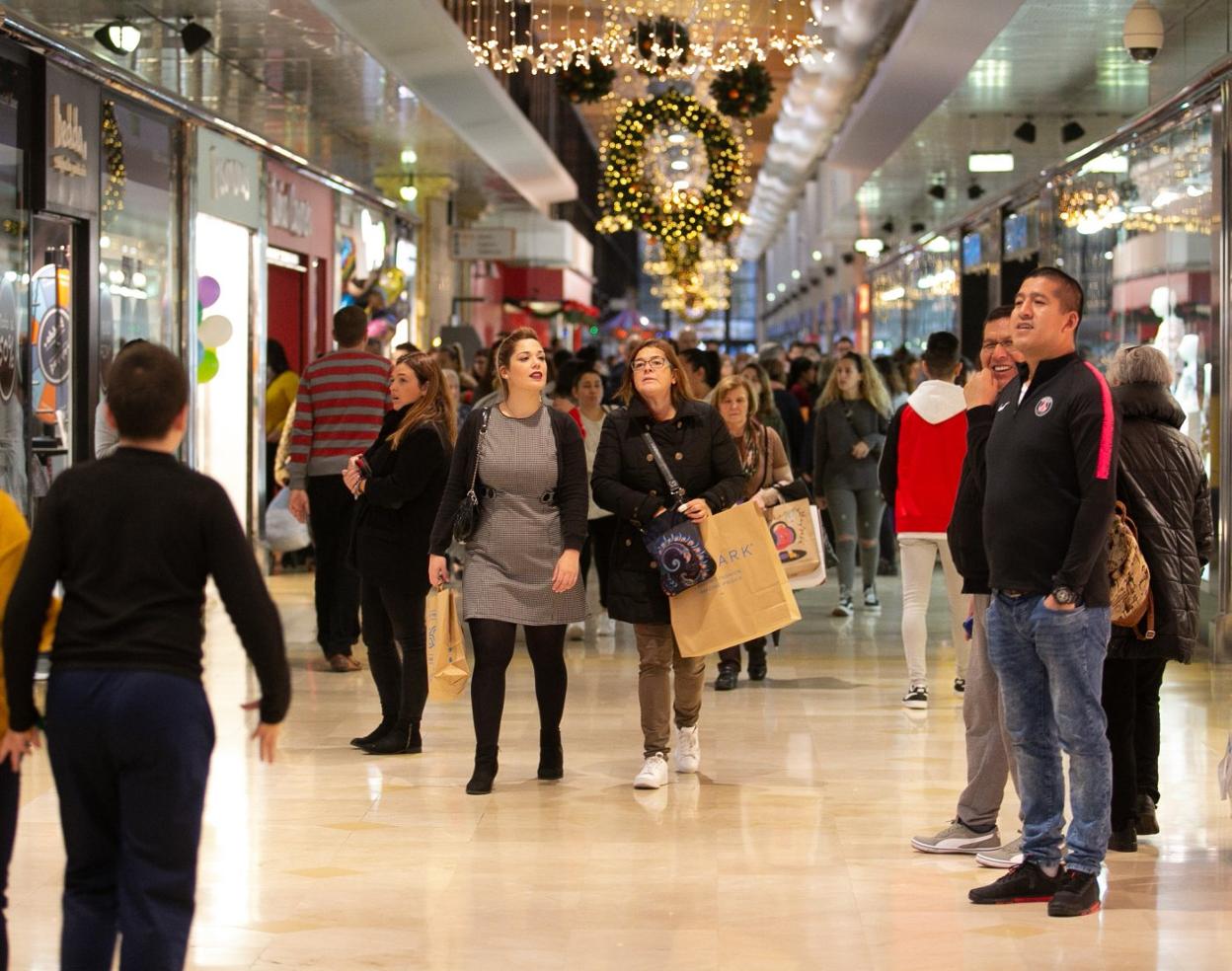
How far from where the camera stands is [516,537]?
6289 millimetres

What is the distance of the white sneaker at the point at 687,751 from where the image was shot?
6758mm

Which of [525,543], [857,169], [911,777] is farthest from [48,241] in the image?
[857,169]

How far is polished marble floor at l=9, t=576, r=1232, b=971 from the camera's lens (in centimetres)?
458

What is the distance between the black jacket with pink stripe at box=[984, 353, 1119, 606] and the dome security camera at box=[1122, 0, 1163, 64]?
18.8 ft

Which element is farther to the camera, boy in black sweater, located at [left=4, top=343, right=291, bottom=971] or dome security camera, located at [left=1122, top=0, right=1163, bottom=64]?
dome security camera, located at [left=1122, top=0, right=1163, bottom=64]

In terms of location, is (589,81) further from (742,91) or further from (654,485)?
(654,485)

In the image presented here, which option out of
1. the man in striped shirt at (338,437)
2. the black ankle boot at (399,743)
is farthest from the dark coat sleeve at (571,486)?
the man in striped shirt at (338,437)

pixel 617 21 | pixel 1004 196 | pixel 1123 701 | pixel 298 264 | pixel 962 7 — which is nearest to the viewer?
pixel 1123 701

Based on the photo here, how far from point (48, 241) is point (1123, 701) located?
21.6ft

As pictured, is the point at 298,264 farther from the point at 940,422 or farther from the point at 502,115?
the point at 940,422

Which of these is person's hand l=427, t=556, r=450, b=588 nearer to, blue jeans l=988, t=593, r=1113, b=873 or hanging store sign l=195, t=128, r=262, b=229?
blue jeans l=988, t=593, r=1113, b=873

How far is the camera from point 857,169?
883 inches

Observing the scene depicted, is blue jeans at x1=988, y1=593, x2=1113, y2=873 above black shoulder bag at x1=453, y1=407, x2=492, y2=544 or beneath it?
beneath

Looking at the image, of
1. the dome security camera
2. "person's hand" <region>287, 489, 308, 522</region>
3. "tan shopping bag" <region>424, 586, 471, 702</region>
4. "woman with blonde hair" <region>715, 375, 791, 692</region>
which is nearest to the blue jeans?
"tan shopping bag" <region>424, 586, 471, 702</region>
